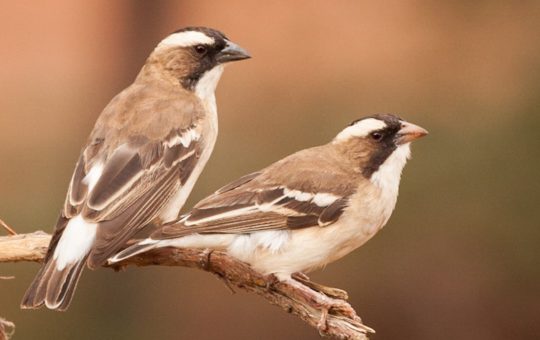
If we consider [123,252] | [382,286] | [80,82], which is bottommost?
[382,286]

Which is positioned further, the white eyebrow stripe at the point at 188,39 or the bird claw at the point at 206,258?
the white eyebrow stripe at the point at 188,39

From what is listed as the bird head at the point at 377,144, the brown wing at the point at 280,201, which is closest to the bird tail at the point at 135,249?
the brown wing at the point at 280,201

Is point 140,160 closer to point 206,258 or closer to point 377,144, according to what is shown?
point 206,258

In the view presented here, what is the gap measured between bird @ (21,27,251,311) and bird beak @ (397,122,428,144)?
88cm

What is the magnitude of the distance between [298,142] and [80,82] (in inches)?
89.5

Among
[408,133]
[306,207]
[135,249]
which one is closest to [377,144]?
[408,133]

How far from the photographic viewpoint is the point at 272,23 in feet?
40.1

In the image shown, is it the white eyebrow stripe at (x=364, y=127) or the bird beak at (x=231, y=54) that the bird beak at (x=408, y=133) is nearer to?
the white eyebrow stripe at (x=364, y=127)

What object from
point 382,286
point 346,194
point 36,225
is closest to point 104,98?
point 36,225

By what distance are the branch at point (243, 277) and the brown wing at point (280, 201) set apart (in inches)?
7.1

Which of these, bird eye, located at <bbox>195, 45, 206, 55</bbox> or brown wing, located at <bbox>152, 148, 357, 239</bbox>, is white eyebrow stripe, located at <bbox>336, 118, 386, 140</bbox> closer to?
brown wing, located at <bbox>152, 148, 357, 239</bbox>

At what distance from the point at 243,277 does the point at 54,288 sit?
0.98 m

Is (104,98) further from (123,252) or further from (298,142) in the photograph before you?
(123,252)

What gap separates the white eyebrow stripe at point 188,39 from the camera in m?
6.60
